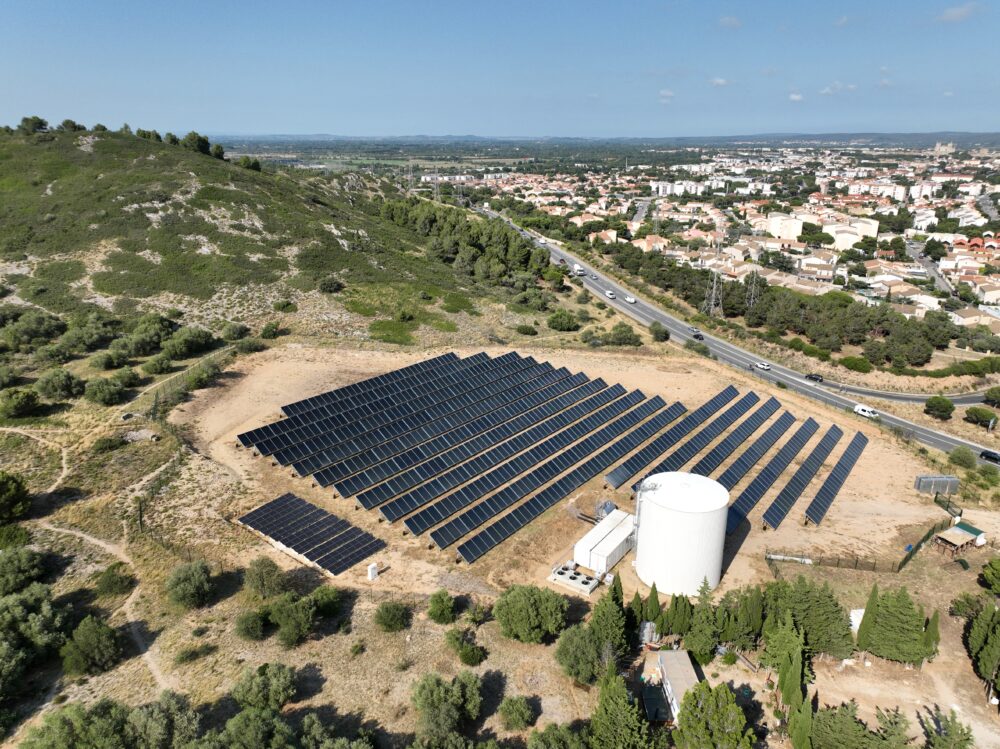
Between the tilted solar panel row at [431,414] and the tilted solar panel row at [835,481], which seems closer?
the tilted solar panel row at [835,481]

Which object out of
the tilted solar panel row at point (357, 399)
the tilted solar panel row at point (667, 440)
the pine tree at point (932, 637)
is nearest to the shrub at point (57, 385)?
the tilted solar panel row at point (357, 399)

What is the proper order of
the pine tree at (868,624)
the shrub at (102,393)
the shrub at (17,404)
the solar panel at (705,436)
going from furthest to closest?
the shrub at (102,393) < the solar panel at (705,436) < the shrub at (17,404) < the pine tree at (868,624)

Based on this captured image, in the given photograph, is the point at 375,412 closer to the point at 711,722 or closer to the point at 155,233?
the point at 711,722

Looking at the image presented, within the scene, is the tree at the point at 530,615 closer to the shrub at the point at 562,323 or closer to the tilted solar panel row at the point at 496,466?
the tilted solar panel row at the point at 496,466

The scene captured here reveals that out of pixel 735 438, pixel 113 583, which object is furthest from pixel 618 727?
pixel 735 438

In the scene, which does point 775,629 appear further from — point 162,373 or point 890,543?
point 162,373

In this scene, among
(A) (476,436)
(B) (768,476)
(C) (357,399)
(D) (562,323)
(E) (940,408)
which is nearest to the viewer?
(B) (768,476)
